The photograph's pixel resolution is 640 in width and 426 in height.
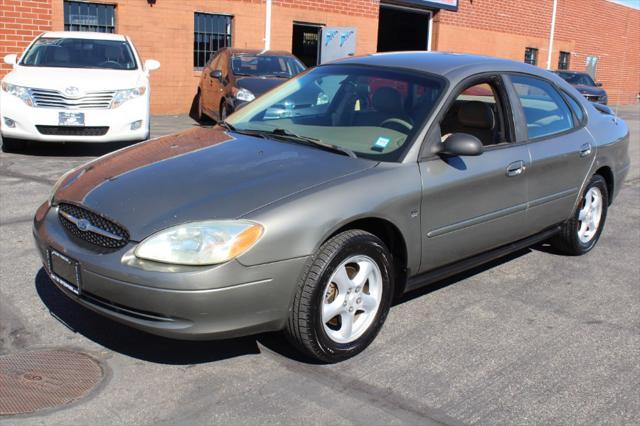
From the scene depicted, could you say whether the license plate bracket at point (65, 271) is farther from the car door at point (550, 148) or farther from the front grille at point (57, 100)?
the front grille at point (57, 100)

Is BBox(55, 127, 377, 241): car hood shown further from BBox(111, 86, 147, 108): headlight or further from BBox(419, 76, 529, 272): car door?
BBox(111, 86, 147, 108): headlight

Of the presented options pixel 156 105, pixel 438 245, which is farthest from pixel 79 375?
pixel 156 105

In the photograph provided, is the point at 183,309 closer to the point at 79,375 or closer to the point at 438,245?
the point at 79,375

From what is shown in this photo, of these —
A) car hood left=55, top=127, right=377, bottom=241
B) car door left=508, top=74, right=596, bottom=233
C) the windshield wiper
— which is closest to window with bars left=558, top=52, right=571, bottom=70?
car door left=508, top=74, right=596, bottom=233

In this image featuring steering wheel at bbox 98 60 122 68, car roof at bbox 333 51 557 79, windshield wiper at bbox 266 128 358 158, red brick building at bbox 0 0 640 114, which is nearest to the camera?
windshield wiper at bbox 266 128 358 158

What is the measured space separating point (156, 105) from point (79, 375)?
43.2ft

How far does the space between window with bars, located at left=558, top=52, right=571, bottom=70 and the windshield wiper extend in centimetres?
2827

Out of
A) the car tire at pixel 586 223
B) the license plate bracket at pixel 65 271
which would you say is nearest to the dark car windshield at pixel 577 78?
the car tire at pixel 586 223

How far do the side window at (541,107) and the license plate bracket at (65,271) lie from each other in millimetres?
3164

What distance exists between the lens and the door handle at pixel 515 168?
4512 millimetres

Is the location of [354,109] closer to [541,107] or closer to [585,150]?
[541,107]

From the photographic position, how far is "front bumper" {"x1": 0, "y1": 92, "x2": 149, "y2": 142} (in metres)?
8.61

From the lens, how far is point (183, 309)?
10.1ft

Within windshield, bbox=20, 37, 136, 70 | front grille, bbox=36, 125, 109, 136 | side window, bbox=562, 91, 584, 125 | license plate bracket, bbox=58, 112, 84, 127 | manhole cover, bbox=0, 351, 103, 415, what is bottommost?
manhole cover, bbox=0, 351, 103, 415
